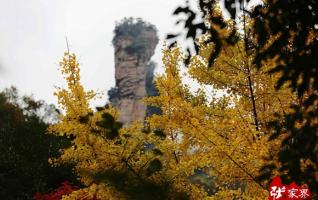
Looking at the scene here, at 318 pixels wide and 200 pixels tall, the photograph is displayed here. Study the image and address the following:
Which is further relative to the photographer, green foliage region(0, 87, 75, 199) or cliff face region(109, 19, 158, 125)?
cliff face region(109, 19, 158, 125)

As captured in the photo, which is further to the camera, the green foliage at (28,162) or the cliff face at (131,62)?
the cliff face at (131,62)

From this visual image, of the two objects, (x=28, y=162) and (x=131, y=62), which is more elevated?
(x=131, y=62)

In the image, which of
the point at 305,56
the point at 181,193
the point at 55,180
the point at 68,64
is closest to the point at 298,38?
the point at 305,56

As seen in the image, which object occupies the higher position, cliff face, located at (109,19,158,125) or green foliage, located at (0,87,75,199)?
cliff face, located at (109,19,158,125)

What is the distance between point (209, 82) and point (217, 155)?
1.82 metres

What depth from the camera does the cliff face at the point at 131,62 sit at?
146 ft

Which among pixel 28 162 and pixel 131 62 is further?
pixel 131 62

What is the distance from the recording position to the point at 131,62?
45.0 m

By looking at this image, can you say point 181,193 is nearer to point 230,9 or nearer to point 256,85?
point 230,9

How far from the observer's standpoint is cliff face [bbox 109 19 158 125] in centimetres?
4441

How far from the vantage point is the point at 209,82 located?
7.18m

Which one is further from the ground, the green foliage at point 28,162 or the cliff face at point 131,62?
the cliff face at point 131,62

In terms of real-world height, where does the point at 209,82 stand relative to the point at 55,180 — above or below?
below

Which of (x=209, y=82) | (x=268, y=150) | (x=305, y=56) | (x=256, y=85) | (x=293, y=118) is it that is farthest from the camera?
(x=209, y=82)
